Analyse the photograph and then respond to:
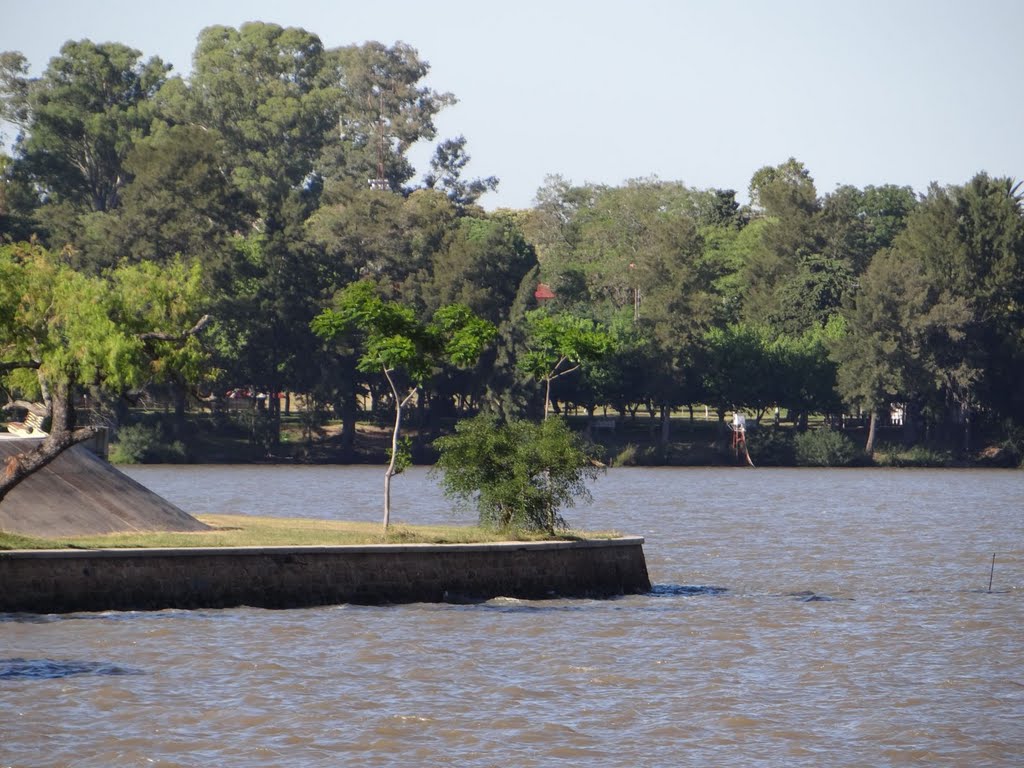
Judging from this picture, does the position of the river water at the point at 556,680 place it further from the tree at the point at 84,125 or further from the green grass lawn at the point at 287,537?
the tree at the point at 84,125

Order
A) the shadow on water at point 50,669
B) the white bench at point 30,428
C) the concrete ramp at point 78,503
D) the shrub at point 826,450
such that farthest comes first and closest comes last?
the shrub at point 826,450
the white bench at point 30,428
the concrete ramp at point 78,503
the shadow on water at point 50,669

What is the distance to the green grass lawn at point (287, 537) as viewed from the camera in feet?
107

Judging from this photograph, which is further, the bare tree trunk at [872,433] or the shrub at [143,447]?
the bare tree trunk at [872,433]

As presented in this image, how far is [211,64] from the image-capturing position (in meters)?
162

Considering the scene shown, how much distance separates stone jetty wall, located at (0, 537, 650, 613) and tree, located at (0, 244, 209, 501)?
3.47m

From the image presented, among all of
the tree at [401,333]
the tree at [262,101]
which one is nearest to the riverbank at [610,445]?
the tree at [262,101]

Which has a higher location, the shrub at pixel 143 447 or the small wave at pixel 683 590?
the shrub at pixel 143 447

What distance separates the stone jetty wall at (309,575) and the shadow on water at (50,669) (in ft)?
8.27

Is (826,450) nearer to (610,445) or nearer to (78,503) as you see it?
(610,445)

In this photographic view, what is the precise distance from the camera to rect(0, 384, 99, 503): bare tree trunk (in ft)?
109

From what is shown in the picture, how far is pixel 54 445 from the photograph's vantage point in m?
33.8

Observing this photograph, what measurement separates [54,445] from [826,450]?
90.3 meters

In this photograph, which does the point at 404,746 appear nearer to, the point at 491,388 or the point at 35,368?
the point at 35,368

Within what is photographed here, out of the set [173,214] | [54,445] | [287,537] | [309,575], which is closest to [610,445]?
[173,214]
